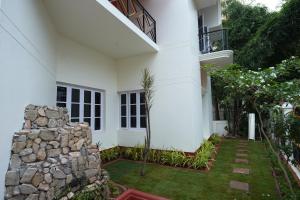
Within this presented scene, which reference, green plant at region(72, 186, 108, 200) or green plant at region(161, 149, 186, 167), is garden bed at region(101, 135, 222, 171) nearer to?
green plant at region(161, 149, 186, 167)

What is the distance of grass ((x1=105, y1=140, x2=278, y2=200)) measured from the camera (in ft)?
13.4

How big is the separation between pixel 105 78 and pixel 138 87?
1321 millimetres

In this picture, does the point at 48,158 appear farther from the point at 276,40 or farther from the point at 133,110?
the point at 276,40

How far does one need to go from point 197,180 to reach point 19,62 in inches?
184

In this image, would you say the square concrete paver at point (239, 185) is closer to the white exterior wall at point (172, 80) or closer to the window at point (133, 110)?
the white exterior wall at point (172, 80)

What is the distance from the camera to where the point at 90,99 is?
22.1 feet

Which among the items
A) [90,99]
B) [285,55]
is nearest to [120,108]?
[90,99]

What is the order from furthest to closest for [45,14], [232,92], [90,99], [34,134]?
[90,99] → [45,14] → [232,92] → [34,134]

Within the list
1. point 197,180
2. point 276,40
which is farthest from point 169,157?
point 276,40

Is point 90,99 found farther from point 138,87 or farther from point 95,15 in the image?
point 95,15

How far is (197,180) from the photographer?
4.89m

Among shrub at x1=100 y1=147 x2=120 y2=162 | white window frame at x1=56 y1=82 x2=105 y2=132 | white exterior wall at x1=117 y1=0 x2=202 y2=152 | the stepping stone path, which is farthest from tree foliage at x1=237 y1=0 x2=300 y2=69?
shrub at x1=100 y1=147 x2=120 y2=162

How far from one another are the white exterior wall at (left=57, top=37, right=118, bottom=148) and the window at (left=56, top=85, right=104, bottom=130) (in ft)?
0.72

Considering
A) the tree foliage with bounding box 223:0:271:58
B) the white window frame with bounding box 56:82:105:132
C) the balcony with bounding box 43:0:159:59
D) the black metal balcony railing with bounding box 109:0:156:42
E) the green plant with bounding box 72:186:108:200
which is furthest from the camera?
the tree foliage with bounding box 223:0:271:58
